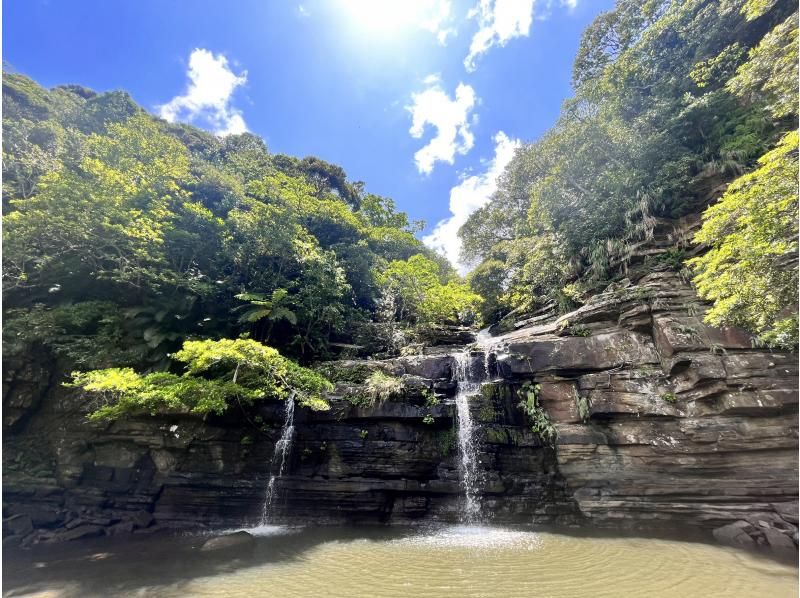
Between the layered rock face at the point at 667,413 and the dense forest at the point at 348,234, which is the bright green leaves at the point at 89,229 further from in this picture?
the layered rock face at the point at 667,413

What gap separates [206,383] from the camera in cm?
1020

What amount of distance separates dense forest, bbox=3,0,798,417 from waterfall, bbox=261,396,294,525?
142 centimetres

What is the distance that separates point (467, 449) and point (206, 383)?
26.3ft

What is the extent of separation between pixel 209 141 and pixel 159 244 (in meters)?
26.9

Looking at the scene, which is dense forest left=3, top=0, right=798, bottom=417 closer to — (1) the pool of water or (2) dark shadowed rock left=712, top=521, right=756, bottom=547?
(1) the pool of water

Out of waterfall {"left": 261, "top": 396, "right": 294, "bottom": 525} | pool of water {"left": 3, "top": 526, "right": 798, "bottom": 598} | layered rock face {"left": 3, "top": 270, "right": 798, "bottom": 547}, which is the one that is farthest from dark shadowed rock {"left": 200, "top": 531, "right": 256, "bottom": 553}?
layered rock face {"left": 3, "top": 270, "right": 798, "bottom": 547}

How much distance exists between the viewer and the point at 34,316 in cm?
1228

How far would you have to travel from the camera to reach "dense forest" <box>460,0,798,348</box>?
26.2 ft

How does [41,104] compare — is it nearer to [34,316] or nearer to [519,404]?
[34,316]

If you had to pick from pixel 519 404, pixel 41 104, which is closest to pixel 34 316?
pixel 519 404

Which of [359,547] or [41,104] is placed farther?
[41,104]

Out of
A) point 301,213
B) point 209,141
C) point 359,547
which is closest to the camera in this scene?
point 359,547

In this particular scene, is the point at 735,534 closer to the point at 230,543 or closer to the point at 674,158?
the point at 230,543

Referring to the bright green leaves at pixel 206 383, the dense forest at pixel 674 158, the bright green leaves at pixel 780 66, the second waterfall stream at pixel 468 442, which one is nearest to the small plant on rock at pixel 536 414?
the second waterfall stream at pixel 468 442
